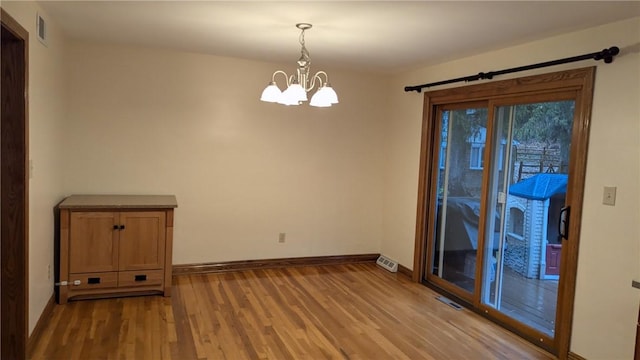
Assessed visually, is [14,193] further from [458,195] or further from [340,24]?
[458,195]

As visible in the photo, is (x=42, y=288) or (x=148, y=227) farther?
(x=148, y=227)

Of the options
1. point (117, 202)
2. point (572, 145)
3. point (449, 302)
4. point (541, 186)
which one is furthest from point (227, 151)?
point (572, 145)

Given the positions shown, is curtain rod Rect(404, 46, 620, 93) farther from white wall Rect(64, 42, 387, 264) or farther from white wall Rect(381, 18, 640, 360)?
white wall Rect(64, 42, 387, 264)

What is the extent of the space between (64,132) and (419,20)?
10.8ft

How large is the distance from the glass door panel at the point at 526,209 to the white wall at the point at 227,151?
1.85m

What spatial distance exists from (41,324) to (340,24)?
3.03 metres

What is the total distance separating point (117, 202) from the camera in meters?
4.04

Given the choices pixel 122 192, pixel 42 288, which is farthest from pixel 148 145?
pixel 42 288

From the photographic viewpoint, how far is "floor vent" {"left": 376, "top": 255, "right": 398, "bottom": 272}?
5.29 m

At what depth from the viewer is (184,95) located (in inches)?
185

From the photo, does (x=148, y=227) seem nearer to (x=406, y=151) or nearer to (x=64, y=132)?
(x=64, y=132)

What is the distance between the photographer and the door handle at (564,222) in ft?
10.7

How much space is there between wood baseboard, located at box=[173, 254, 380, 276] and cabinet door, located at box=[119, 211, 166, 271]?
0.74 meters

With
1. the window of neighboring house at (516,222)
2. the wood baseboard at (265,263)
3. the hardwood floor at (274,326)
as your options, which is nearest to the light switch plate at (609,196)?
the window of neighboring house at (516,222)
